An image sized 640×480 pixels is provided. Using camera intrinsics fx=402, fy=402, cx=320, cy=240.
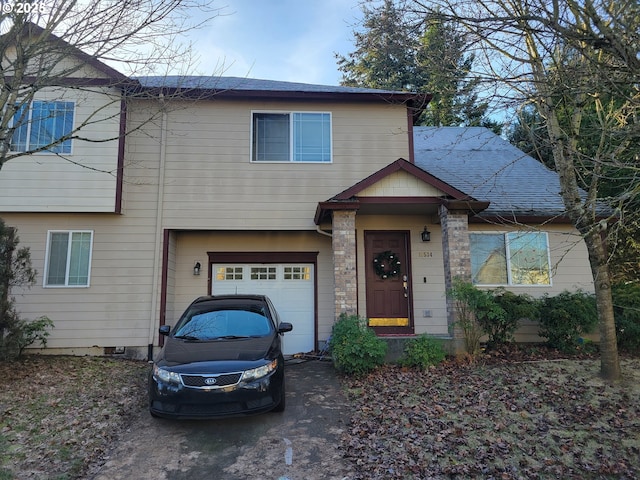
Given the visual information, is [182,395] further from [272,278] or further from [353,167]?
[353,167]

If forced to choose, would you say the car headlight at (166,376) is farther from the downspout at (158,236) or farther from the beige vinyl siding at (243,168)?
the beige vinyl siding at (243,168)

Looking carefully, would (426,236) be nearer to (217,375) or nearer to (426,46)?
(426,46)

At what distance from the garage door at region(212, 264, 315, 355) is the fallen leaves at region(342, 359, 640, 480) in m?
2.96

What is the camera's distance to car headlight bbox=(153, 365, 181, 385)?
190 inches

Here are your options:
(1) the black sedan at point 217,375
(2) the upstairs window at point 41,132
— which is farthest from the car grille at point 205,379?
(2) the upstairs window at point 41,132

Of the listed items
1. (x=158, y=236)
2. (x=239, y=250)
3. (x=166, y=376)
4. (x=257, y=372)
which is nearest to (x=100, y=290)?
(x=158, y=236)

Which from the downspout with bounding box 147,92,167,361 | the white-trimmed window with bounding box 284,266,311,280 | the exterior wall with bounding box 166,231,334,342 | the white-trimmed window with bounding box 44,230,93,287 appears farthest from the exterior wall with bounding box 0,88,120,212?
the white-trimmed window with bounding box 284,266,311,280

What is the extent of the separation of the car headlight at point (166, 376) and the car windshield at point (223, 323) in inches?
33.7

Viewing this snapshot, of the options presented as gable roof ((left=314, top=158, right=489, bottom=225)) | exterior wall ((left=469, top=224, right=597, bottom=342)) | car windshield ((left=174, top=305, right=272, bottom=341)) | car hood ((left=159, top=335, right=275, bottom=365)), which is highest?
gable roof ((left=314, top=158, right=489, bottom=225))

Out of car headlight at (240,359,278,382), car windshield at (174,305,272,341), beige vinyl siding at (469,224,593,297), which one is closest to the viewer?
car headlight at (240,359,278,382)

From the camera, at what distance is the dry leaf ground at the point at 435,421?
4070 mm

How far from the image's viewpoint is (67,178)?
8.52 meters

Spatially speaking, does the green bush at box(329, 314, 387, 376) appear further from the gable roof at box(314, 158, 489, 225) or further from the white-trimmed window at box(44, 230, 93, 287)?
the white-trimmed window at box(44, 230, 93, 287)

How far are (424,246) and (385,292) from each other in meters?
1.41
